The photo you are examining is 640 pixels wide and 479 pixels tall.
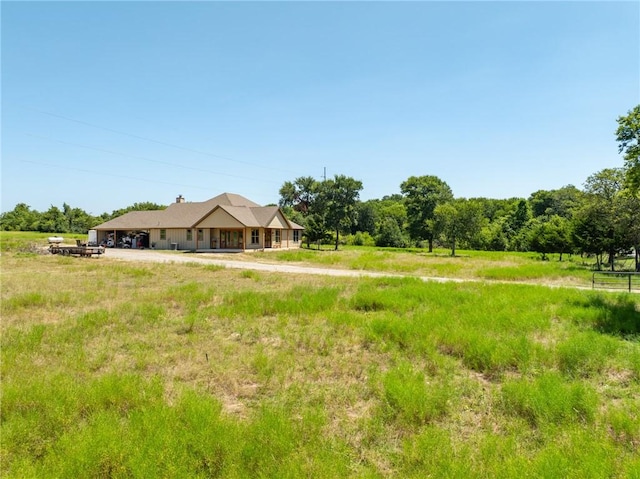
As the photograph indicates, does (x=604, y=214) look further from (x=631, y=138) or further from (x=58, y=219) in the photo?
(x=58, y=219)

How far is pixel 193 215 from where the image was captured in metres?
43.4

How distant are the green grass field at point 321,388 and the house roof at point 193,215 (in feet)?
97.4

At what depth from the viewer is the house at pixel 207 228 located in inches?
1533

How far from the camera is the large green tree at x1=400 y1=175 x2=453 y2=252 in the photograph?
4806 cm

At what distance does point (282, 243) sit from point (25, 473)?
40836mm

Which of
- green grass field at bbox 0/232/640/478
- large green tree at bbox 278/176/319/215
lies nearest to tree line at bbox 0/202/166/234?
large green tree at bbox 278/176/319/215

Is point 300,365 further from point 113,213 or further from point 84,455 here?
point 113,213

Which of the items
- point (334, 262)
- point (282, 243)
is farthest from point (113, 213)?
point (334, 262)

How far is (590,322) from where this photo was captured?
29.9ft

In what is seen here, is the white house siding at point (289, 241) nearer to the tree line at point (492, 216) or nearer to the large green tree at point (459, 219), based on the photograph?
the tree line at point (492, 216)

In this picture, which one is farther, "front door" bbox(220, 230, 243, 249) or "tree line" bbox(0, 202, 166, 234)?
"tree line" bbox(0, 202, 166, 234)

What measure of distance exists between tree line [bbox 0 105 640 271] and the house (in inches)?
285

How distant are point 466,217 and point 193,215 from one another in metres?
32.2

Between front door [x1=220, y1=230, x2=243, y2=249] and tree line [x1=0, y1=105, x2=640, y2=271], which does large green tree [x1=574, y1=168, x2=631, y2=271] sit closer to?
tree line [x1=0, y1=105, x2=640, y2=271]
